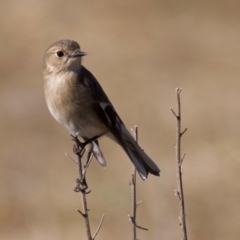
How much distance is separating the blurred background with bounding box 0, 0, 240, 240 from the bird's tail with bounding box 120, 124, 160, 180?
4.93ft

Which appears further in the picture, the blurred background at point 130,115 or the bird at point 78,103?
the blurred background at point 130,115

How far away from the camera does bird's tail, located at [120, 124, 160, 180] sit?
5117mm

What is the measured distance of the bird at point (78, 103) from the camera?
5289mm

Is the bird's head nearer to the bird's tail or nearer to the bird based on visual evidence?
the bird

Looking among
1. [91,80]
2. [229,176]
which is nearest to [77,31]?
[229,176]

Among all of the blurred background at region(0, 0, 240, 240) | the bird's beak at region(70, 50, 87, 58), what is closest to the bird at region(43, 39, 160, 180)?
the bird's beak at region(70, 50, 87, 58)

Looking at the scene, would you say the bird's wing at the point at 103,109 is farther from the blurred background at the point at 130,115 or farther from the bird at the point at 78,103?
the blurred background at the point at 130,115

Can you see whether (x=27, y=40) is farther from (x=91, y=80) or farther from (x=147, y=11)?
(x=91, y=80)

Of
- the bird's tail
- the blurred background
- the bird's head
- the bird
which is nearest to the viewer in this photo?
the bird's tail

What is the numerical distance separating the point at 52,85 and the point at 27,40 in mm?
10198

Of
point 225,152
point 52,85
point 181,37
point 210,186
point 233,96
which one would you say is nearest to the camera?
point 52,85

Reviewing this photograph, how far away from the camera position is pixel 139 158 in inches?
205

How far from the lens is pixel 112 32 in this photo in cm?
1569

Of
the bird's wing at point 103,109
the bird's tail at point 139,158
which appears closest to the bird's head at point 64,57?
the bird's wing at point 103,109
